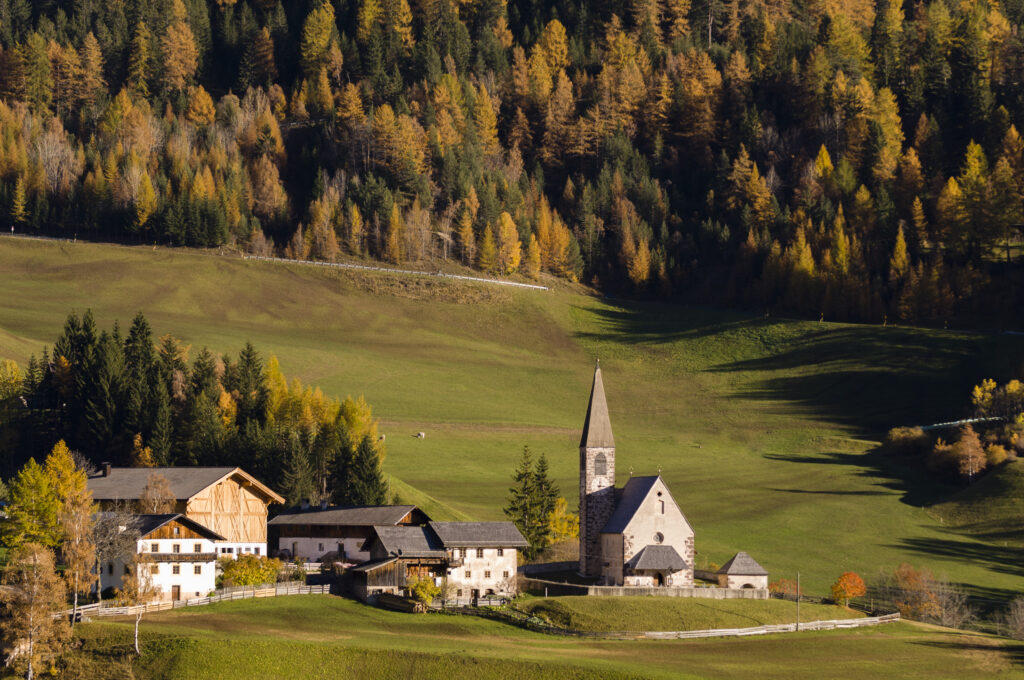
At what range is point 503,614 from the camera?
2928 inches

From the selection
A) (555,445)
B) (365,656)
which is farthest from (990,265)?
(365,656)

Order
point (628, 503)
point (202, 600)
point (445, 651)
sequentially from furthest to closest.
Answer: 1. point (628, 503)
2. point (202, 600)
3. point (445, 651)

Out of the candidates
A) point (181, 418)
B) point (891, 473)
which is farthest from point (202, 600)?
point (891, 473)

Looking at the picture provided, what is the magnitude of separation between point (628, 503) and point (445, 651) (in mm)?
30044

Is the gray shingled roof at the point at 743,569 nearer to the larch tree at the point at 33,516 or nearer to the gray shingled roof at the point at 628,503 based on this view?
the gray shingled roof at the point at 628,503

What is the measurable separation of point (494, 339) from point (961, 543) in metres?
84.7

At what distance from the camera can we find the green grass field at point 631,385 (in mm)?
114188

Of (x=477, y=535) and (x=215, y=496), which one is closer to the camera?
(x=477, y=535)

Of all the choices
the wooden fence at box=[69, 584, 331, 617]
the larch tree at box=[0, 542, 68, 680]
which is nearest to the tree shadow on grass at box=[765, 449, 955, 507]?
the wooden fence at box=[69, 584, 331, 617]

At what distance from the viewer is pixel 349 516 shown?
90250mm

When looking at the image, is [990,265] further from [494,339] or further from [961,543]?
[961,543]

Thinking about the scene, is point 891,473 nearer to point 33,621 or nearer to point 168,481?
point 168,481

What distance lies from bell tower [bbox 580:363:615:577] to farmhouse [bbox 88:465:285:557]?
1988 cm

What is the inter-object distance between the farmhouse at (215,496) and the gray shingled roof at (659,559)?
23.6 meters
